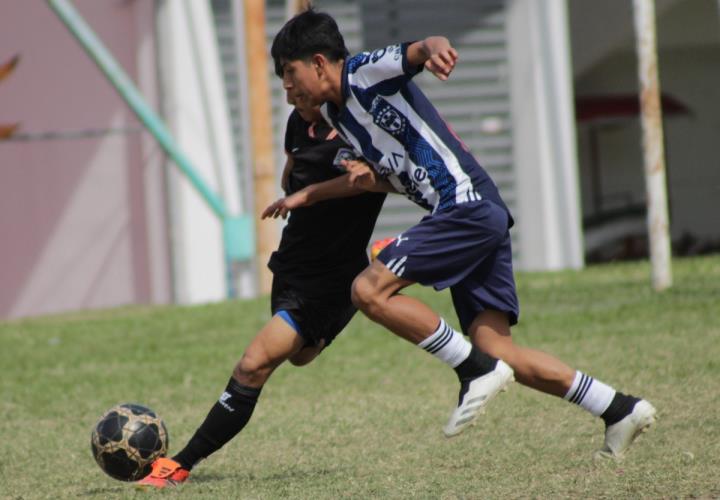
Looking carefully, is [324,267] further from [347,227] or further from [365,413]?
[365,413]

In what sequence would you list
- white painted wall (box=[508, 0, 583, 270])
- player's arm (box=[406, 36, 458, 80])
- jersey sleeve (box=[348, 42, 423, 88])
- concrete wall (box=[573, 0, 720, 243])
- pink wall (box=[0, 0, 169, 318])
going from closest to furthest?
player's arm (box=[406, 36, 458, 80]) < jersey sleeve (box=[348, 42, 423, 88]) < pink wall (box=[0, 0, 169, 318]) < white painted wall (box=[508, 0, 583, 270]) < concrete wall (box=[573, 0, 720, 243])

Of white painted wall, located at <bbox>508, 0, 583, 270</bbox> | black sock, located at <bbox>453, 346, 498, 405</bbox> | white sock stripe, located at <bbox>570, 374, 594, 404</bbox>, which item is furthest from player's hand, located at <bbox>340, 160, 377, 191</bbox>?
white painted wall, located at <bbox>508, 0, 583, 270</bbox>

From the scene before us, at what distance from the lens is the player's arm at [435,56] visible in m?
5.12

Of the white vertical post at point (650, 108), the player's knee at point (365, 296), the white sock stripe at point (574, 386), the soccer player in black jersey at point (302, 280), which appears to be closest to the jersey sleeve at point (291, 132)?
the soccer player in black jersey at point (302, 280)

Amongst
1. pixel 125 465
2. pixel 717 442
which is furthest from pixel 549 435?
pixel 125 465

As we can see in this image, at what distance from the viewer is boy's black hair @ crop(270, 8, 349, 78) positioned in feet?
18.2

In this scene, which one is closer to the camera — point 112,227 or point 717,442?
point 717,442

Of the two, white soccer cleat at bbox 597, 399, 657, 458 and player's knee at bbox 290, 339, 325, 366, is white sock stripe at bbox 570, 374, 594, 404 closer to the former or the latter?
white soccer cleat at bbox 597, 399, 657, 458

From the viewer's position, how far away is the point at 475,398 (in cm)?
540

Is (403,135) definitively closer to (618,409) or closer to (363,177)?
(363,177)

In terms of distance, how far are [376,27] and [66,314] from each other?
17.0ft

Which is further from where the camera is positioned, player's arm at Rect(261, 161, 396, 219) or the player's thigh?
player's arm at Rect(261, 161, 396, 219)

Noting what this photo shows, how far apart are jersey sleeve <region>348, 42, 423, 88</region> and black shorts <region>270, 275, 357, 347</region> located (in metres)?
1.08

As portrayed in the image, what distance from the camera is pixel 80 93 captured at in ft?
54.9
